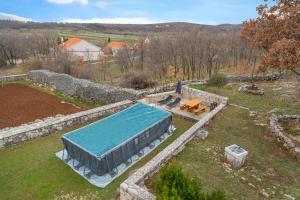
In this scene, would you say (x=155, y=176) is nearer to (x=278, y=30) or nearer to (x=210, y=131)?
(x=210, y=131)

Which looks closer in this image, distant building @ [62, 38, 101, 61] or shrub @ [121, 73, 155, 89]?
shrub @ [121, 73, 155, 89]

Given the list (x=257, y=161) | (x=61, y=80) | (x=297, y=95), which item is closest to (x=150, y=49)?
(x=61, y=80)

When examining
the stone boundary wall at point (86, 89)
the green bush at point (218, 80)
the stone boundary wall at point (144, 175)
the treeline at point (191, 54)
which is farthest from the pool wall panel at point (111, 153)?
the treeline at point (191, 54)

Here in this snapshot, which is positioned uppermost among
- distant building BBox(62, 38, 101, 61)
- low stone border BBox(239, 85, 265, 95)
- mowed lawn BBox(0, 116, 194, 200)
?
distant building BBox(62, 38, 101, 61)

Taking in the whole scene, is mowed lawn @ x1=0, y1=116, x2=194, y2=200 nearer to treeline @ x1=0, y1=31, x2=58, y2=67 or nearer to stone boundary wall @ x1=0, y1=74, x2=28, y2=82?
stone boundary wall @ x1=0, y1=74, x2=28, y2=82

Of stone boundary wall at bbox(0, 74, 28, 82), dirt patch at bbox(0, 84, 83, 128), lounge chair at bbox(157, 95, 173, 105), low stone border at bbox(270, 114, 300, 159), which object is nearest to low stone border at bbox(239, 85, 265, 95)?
low stone border at bbox(270, 114, 300, 159)
